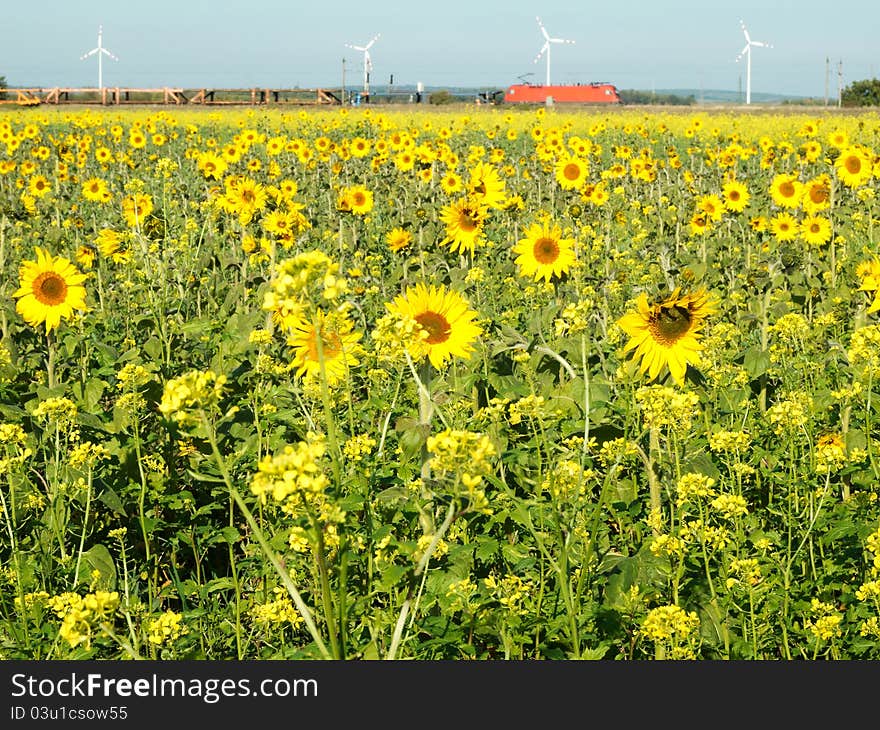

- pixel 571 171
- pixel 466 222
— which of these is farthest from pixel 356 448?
pixel 571 171

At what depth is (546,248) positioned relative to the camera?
608 cm

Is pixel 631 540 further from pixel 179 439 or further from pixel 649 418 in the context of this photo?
pixel 179 439

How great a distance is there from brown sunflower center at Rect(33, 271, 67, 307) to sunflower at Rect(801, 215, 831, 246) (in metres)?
6.29

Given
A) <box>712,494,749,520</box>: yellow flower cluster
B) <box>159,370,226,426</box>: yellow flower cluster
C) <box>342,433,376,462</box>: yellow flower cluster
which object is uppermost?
<box>159,370,226,426</box>: yellow flower cluster

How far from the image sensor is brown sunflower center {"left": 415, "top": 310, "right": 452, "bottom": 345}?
151 inches

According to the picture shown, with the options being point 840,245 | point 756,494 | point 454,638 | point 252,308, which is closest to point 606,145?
point 840,245

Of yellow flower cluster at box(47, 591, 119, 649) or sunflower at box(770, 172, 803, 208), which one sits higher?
sunflower at box(770, 172, 803, 208)

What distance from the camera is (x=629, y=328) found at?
3746 mm

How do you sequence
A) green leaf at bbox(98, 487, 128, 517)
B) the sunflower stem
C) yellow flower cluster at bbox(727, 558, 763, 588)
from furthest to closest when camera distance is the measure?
the sunflower stem → green leaf at bbox(98, 487, 128, 517) → yellow flower cluster at bbox(727, 558, 763, 588)

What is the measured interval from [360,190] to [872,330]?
21.4 feet

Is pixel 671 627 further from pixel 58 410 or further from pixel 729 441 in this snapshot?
pixel 58 410

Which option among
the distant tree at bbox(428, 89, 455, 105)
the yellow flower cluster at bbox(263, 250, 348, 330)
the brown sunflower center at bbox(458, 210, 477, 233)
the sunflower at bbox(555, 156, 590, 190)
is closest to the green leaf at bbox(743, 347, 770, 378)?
the brown sunflower center at bbox(458, 210, 477, 233)

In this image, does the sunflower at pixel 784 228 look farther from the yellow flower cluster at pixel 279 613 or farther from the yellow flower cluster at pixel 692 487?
the yellow flower cluster at pixel 279 613

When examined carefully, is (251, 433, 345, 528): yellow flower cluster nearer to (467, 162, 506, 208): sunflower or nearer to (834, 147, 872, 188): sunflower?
(467, 162, 506, 208): sunflower
